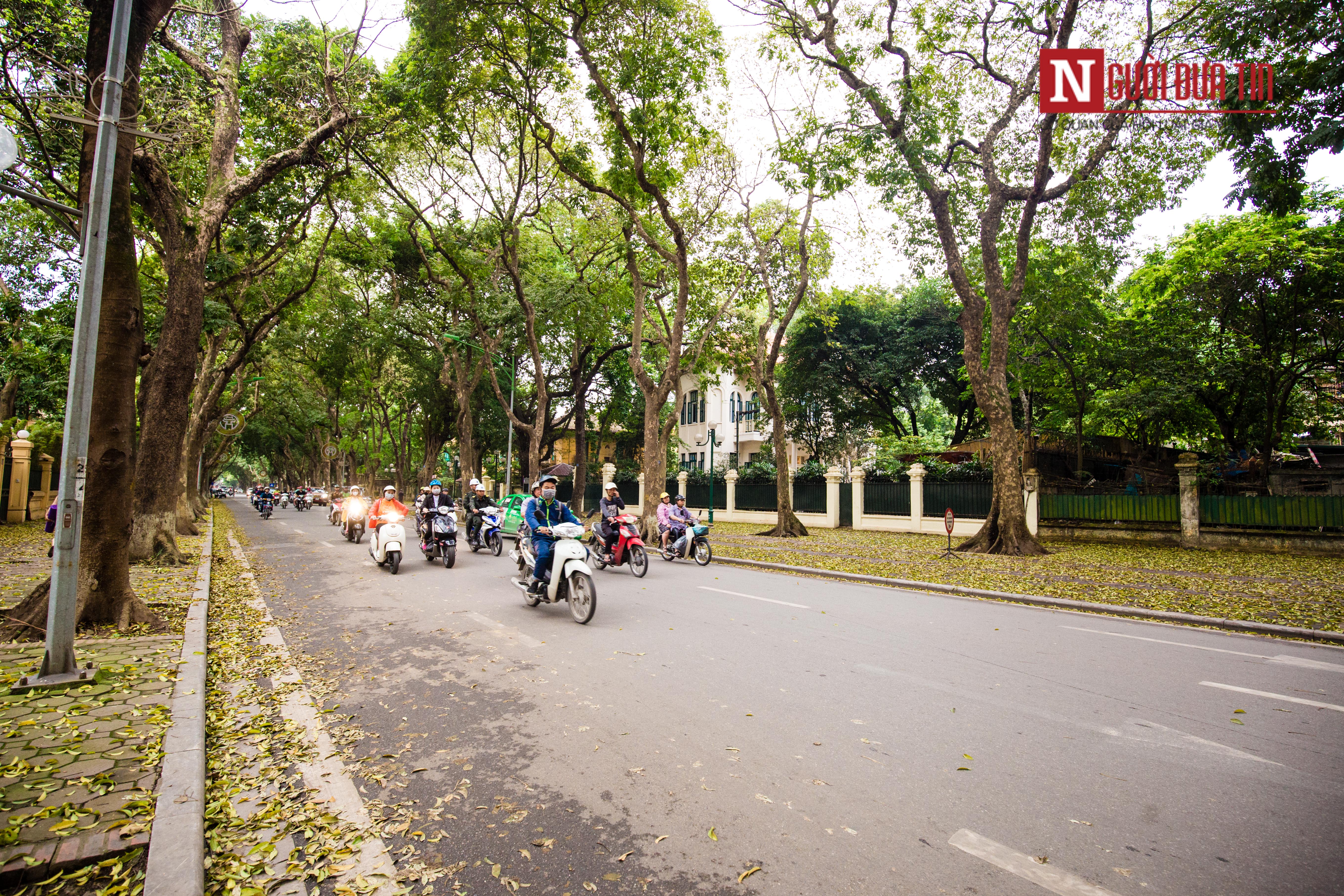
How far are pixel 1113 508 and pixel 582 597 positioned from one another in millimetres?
16673

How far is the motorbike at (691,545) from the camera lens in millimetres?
13961

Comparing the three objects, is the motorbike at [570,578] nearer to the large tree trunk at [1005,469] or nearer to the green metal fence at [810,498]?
the large tree trunk at [1005,469]

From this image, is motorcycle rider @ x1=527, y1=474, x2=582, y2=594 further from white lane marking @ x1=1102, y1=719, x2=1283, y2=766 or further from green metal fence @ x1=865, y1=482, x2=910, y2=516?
green metal fence @ x1=865, y1=482, x2=910, y2=516

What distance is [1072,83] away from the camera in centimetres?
1372

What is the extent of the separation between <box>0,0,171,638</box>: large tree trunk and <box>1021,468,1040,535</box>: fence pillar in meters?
19.9

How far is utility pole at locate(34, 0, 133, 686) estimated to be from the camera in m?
4.83

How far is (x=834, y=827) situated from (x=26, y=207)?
1990 centimetres

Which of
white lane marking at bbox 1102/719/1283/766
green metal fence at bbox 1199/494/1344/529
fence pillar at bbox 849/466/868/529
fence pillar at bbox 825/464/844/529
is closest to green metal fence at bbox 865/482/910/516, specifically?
fence pillar at bbox 849/466/868/529

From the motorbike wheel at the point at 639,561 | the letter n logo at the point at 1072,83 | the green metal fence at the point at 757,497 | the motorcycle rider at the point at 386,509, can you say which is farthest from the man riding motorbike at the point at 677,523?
the green metal fence at the point at 757,497

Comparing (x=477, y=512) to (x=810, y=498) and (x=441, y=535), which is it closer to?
(x=441, y=535)

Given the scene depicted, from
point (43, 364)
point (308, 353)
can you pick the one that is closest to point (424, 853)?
point (43, 364)

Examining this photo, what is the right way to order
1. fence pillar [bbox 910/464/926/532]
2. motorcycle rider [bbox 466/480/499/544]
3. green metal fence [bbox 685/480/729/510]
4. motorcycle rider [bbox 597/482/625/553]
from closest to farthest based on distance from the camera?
motorcycle rider [bbox 597/482/625/553] < motorcycle rider [bbox 466/480/499/544] < fence pillar [bbox 910/464/926/532] < green metal fence [bbox 685/480/729/510]

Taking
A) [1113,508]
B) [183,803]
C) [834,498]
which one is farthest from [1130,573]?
[183,803]

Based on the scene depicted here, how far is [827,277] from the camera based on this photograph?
2183 cm
